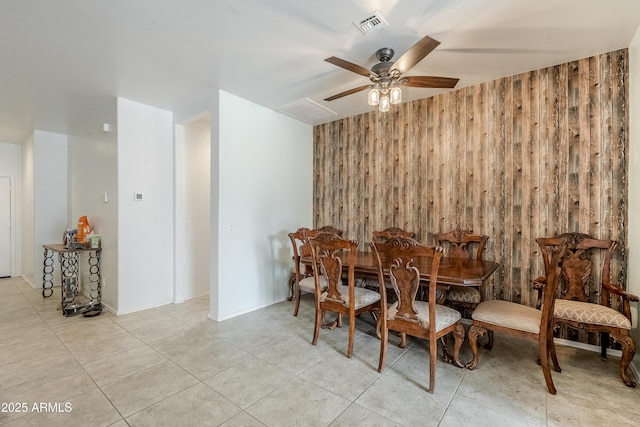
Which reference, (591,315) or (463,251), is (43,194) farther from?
(591,315)

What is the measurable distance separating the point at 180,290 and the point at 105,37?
308 cm

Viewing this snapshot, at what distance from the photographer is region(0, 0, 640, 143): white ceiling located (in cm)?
200

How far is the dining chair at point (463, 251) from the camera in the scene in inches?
113

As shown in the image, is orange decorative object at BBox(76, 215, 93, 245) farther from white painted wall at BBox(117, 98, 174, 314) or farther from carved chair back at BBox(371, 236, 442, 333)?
carved chair back at BBox(371, 236, 442, 333)

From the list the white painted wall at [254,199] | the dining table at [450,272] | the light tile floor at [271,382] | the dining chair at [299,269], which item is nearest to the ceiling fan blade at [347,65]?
the dining table at [450,272]

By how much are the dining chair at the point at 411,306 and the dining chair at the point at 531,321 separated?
0.20 m

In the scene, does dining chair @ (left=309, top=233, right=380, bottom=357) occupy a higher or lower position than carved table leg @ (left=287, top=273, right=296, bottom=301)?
higher

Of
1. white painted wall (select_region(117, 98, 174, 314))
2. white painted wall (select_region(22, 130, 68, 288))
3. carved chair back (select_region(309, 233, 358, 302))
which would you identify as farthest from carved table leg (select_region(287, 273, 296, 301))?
white painted wall (select_region(22, 130, 68, 288))

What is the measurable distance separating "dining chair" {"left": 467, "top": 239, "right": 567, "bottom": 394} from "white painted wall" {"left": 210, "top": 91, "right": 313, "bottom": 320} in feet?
8.49

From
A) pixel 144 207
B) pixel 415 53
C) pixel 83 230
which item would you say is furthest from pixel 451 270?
pixel 83 230

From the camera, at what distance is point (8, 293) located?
4.50 meters

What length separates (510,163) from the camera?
307cm

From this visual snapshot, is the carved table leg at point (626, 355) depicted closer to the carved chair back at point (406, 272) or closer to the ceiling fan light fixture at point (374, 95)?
the carved chair back at point (406, 272)

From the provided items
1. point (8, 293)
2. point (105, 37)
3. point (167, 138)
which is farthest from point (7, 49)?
point (8, 293)
